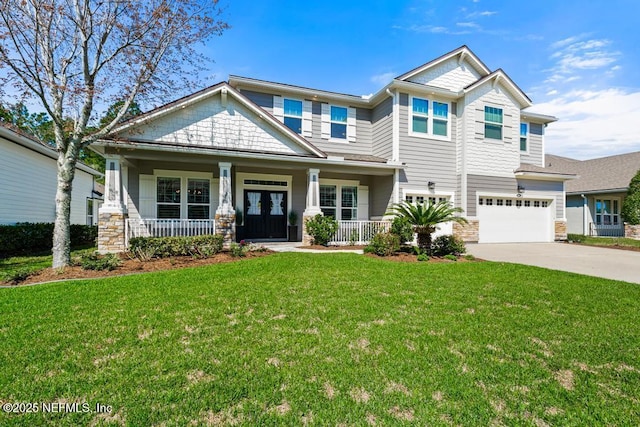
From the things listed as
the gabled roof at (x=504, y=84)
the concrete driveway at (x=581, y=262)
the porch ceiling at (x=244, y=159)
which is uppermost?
the gabled roof at (x=504, y=84)

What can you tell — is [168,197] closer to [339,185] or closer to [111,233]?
[111,233]

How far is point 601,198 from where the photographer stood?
2067cm

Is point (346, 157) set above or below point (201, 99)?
below

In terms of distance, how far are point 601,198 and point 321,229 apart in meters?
21.7

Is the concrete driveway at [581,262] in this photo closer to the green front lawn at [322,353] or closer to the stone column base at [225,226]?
the green front lawn at [322,353]

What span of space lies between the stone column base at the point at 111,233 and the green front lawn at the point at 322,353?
3.95 m

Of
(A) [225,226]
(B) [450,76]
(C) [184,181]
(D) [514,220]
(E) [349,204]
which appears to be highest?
(B) [450,76]

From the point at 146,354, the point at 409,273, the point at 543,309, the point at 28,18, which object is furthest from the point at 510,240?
the point at 28,18

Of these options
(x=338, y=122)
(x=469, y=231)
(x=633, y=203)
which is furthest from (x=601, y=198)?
(x=338, y=122)

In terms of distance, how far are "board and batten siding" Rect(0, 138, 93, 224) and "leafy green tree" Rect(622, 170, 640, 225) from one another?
96.8 feet

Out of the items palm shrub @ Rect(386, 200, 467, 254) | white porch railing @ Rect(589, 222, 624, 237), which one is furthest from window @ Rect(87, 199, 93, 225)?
white porch railing @ Rect(589, 222, 624, 237)

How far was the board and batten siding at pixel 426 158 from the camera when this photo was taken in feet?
42.4

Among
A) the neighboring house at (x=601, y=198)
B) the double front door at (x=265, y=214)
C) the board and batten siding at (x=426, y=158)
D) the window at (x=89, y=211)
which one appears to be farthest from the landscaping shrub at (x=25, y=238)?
the neighboring house at (x=601, y=198)

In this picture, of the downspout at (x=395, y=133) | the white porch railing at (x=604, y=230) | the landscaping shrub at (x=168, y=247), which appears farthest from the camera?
the white porch railing at (x=604, y=230)
